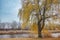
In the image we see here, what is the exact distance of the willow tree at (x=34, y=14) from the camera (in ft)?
6.58

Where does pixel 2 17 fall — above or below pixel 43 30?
above

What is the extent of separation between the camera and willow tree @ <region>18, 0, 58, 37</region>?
6.58 ft

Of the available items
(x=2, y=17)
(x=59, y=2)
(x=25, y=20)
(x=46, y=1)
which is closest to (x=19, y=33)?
(x=25, y=20)

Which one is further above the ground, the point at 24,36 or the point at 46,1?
the point at 46,1

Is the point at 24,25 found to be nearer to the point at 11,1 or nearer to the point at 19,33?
the point at 19,33

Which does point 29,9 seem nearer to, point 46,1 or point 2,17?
point 46,1

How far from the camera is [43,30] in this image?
2.00 meters

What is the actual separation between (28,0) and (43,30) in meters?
0.49

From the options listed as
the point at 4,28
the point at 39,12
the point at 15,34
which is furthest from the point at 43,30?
the point at 4,28

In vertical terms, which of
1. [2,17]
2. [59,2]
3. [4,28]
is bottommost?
[4,28]

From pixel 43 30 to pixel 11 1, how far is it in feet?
2.07

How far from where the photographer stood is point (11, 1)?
80.1 inches

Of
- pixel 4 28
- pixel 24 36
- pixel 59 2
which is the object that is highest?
pixel 59 2

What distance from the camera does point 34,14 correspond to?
6.62ft
